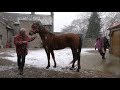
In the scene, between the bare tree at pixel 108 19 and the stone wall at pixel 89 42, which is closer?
the bare tree at pixel 108 19

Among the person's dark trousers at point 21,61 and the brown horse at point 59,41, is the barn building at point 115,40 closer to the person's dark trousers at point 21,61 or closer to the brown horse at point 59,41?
the brown horse at point 59,41

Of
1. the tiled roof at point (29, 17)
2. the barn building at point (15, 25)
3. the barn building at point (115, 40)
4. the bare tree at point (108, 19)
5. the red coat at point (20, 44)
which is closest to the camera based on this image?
the red coat at point (20, 44)

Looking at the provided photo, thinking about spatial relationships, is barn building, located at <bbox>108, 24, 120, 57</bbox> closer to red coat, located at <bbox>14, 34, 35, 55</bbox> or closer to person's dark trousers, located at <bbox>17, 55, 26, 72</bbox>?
person's dark trousers, located at <bbox>17, 55, 26, 72</bbox>

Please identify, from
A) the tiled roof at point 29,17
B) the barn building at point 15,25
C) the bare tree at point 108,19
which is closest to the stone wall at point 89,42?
the bare tree at point 108,19

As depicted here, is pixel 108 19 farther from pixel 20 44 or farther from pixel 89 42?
pixel 20 44

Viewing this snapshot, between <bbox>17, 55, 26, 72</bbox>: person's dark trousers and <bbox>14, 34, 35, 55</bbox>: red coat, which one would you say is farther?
<bbox>17, 55, 26, 72</bbox>: person's dark trousers

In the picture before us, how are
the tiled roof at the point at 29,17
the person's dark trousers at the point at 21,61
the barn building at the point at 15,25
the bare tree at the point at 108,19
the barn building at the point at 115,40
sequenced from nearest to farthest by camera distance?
the person's dark trousers at the point at 21,61
the barn building at the point at 115,40
the bare tree at the point at 108,19
the barn building at the point at 15,25
the tiled roof at the point at 29,17

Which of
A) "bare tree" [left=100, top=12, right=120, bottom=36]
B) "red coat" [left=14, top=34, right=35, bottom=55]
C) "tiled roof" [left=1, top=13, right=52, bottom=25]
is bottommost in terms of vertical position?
"red coat" [left=14, top=34, right=35, bottom=55]

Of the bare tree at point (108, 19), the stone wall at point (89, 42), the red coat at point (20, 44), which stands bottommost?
the stone wall at point (89, 42)

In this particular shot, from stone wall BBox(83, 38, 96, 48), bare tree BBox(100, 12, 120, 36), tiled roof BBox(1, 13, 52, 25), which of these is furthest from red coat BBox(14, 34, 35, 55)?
tiled roof BBox(1, 13, 52, 25)

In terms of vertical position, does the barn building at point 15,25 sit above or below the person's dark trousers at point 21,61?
above

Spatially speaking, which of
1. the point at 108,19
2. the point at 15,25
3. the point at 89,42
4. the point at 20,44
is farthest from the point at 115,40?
the point at 15,25
